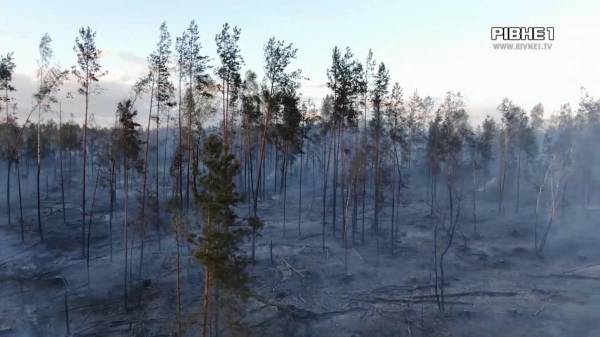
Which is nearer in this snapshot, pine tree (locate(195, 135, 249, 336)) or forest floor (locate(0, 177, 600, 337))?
pine tree (locate(195, 135, 249, 336))

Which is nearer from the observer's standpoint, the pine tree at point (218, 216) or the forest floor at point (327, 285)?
the pine tree at point (218, 216)

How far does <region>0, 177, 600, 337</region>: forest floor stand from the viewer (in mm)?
26344

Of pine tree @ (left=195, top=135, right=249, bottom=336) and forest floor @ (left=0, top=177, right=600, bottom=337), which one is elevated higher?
pine tree @ (left=195, top=135, right=249, bottom=336)

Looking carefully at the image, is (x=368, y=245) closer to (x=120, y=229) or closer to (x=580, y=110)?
(x=120, y=229)

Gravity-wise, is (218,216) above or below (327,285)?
above

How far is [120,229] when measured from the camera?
4394 centimetres

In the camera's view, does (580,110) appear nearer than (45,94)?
No

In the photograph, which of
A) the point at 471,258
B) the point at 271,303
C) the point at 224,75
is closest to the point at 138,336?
the point at 271,303

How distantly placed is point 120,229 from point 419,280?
29.8 meters

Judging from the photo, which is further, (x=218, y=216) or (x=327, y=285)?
(x=327, y=285)

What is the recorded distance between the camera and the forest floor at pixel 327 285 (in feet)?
86.4

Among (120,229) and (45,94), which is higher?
(45,94)

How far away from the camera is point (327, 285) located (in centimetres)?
3212

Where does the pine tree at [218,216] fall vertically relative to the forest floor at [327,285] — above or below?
above
